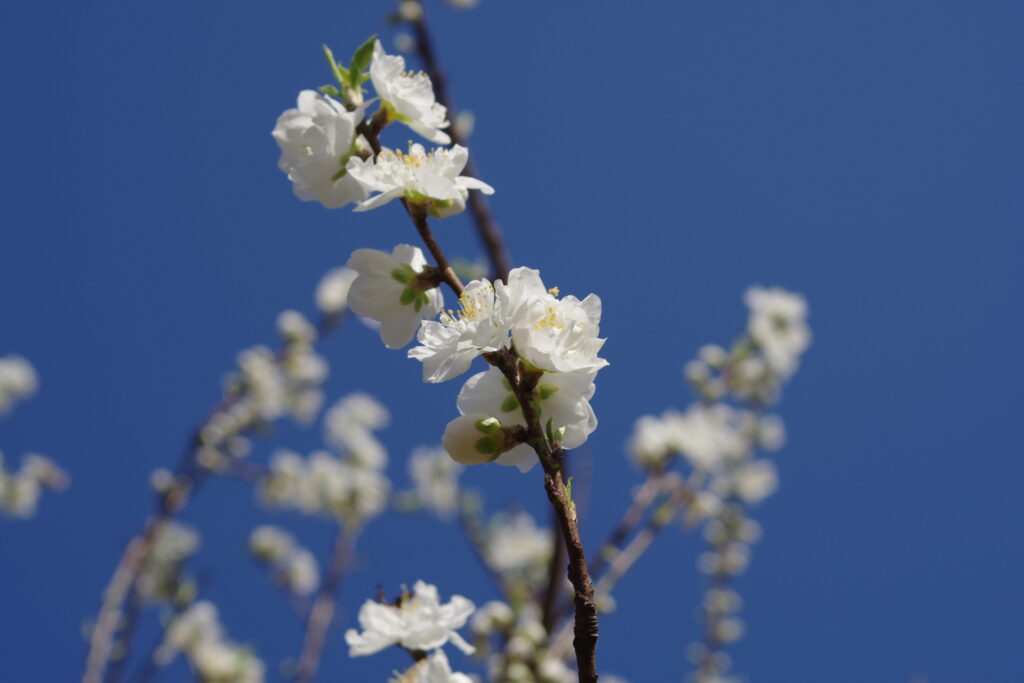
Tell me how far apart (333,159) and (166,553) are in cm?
544

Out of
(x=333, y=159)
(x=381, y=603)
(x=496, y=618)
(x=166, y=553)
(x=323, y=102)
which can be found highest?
(x=166, y=553)

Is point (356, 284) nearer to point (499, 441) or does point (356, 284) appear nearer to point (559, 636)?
point (499, 441)

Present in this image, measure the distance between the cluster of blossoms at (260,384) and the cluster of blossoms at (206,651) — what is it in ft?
3.77

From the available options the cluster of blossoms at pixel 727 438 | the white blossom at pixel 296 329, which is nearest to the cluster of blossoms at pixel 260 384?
the white blossom at pixel 296 329

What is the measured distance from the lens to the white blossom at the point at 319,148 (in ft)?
4.43

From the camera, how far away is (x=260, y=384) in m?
5.29

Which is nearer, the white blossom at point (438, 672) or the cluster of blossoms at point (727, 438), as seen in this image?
the white blossom at point (438, 672)

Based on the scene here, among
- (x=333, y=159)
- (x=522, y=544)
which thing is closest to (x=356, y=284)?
(x=333, y=159)

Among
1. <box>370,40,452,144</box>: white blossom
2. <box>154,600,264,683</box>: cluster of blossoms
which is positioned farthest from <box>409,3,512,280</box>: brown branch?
<box>154,600,264,683</box>: cluster of blossoms

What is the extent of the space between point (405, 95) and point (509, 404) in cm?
65

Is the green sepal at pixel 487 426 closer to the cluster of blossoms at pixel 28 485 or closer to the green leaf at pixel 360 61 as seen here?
the green leaf at pixel 360 61

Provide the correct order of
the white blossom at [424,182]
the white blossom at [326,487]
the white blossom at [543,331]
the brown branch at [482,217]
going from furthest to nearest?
1. the white blossom at [326,487]
2. the brown branch at [482,217]
3. the white blossom at [424,182]
4. the white blossom at [543,331]

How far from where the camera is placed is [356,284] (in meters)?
1.35

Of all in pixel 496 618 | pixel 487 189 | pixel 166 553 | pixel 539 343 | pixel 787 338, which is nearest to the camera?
pixel 539 343
